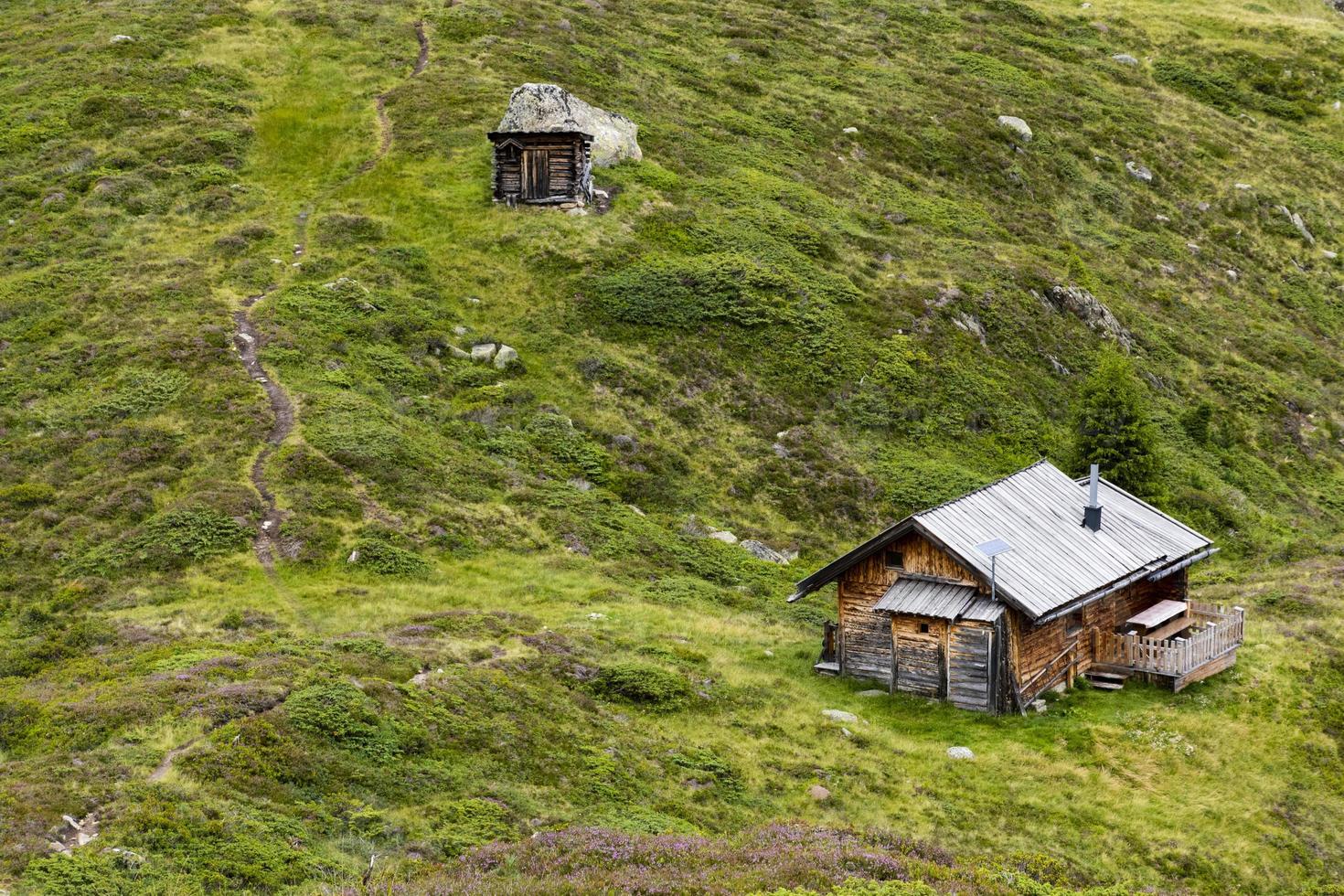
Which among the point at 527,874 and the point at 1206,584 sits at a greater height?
the point at 527,874

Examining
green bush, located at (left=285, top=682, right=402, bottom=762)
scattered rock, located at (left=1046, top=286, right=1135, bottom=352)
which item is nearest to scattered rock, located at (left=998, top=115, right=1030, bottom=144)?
scattered rock, located at (left=1046, top=286, right=1135, bottom=352)

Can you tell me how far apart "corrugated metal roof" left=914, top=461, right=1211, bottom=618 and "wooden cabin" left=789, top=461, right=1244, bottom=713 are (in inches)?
1.8

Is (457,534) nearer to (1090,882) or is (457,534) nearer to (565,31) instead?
(1090,882)

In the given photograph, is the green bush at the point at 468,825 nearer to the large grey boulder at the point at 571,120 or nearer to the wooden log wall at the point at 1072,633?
the wooden log wall at the point at 1072,633

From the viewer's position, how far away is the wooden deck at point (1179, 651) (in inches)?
1283

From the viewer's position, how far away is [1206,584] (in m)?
44.7

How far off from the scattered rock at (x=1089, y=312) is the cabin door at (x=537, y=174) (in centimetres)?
2686

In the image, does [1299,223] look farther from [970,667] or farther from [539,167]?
[970,667]

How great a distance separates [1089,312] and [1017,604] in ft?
121

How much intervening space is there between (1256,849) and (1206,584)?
20828 mm

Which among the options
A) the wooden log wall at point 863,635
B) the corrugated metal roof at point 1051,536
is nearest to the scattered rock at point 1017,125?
the corrugated metal roof at point 1051,536

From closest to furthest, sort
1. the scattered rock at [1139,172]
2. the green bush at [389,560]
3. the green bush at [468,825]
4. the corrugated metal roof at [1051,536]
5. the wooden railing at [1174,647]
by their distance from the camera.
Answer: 1. the green bush at [468,825]
2. the corrugated metal roof at [1051,536]
3. the wooden railing at [1174,647]
4. the green bush at [389,560]
5. the scattered rock at [1139,172]

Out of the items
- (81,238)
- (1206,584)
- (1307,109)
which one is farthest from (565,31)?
(1307,109)

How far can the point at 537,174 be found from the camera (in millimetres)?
58906
